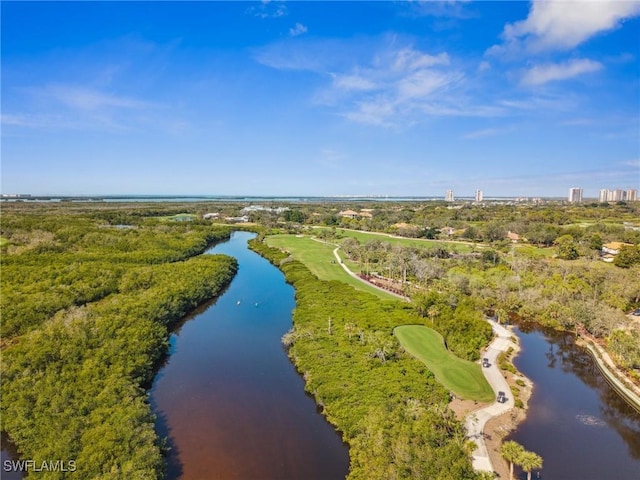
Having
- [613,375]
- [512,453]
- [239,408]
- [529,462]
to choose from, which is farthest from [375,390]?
[613,375]

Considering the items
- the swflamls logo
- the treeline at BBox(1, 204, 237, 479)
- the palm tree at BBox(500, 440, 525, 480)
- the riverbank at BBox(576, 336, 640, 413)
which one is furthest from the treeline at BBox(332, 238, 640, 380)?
the swflamls logo

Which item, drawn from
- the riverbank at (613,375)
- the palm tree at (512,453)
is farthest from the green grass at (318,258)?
the palm tree at (512,453)

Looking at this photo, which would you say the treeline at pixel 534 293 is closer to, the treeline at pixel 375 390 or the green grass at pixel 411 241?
the treeline at pixel 375 390

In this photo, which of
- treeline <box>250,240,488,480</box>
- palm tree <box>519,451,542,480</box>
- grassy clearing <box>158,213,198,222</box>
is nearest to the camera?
treeline <box>250,240,488,480</box>

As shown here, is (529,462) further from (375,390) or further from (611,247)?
(611,247)

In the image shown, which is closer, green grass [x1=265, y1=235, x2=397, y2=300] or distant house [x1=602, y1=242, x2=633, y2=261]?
green grass [x1=265, y1=235, x2=397, y2=300]

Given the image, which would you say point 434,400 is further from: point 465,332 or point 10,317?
point 10,317

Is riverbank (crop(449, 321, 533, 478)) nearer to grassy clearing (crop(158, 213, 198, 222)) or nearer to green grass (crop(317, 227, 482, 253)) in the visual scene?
green grass (crop(317, 227, 482, 253))
